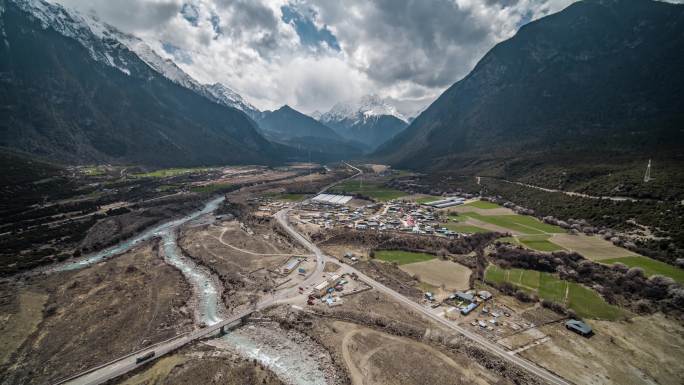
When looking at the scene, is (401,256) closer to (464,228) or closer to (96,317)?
(464,228)

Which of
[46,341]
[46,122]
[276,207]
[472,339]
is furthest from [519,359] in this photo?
[46,122]

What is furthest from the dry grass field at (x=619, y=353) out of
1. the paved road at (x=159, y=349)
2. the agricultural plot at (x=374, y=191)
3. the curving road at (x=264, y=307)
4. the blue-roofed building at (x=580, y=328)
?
the agricultural plot at (x=374, y=191)

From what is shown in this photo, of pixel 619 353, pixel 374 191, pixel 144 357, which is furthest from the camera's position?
pixel 374 191

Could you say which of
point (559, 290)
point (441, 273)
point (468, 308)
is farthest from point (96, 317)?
point (559, 290)

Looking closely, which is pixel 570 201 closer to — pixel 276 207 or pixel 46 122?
pixel 276 207

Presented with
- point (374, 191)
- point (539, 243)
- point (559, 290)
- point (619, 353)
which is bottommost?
point (619, 353)

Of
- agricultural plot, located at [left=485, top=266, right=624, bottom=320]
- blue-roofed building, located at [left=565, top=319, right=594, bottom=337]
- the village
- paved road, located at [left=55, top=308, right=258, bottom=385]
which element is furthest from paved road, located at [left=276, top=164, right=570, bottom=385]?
paved road, located at [left=55, top=308, right=258, bottom=385]

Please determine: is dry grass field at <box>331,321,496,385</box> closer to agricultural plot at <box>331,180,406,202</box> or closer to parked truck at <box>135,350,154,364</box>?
parked truck at <box>135,350,154,364</box>

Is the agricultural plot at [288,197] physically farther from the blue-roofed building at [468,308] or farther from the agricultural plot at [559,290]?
the blue-roofed building at [468,308]
